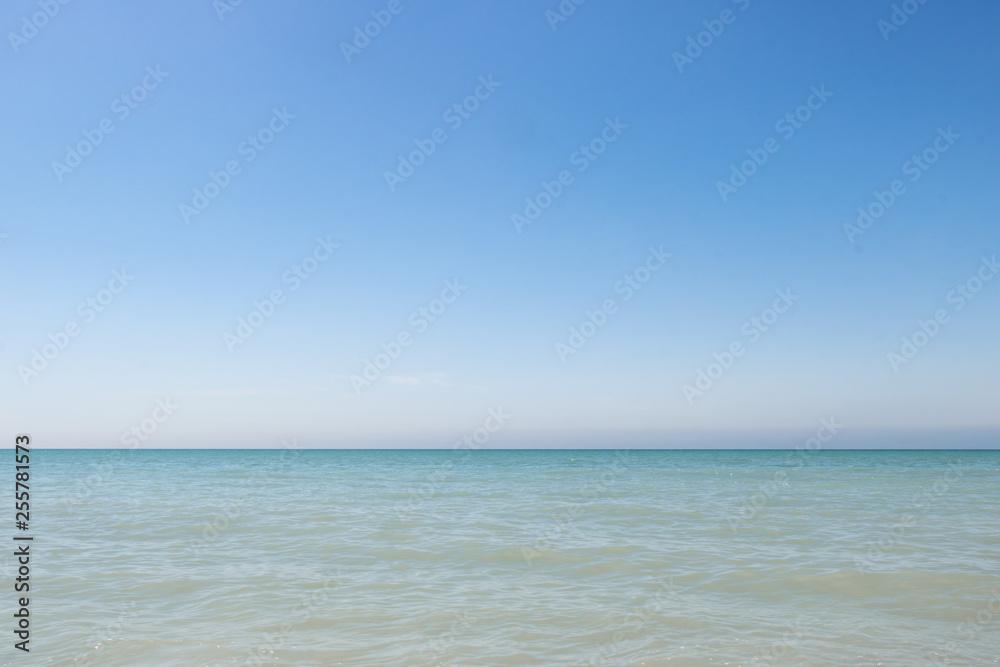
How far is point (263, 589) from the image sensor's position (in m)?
9.03

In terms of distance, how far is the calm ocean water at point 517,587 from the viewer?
6699 millimetres

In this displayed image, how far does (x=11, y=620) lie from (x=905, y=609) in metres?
10.6

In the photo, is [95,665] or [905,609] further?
[905,609]

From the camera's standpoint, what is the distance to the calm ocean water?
6.70 metres

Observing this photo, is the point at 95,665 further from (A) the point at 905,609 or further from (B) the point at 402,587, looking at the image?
(A) the point at 905,609

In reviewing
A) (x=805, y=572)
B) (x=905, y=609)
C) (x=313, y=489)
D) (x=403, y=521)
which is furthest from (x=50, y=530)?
(x=905, y=609)

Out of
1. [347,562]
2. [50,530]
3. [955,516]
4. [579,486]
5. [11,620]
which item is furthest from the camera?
[579,486]

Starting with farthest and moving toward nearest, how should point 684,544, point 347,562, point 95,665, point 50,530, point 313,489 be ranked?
point 313,489 → point 50,530 → point 684,544 → point 347,562 → point 95,665

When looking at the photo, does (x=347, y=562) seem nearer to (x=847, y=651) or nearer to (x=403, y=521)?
(x=403, y=521)

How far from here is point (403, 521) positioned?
15641 mm

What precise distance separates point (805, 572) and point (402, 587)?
5.97 m

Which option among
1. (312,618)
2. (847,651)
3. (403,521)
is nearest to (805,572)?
(847,651)

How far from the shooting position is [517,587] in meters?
9.09

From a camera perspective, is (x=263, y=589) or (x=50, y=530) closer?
(x=263, y=589)
